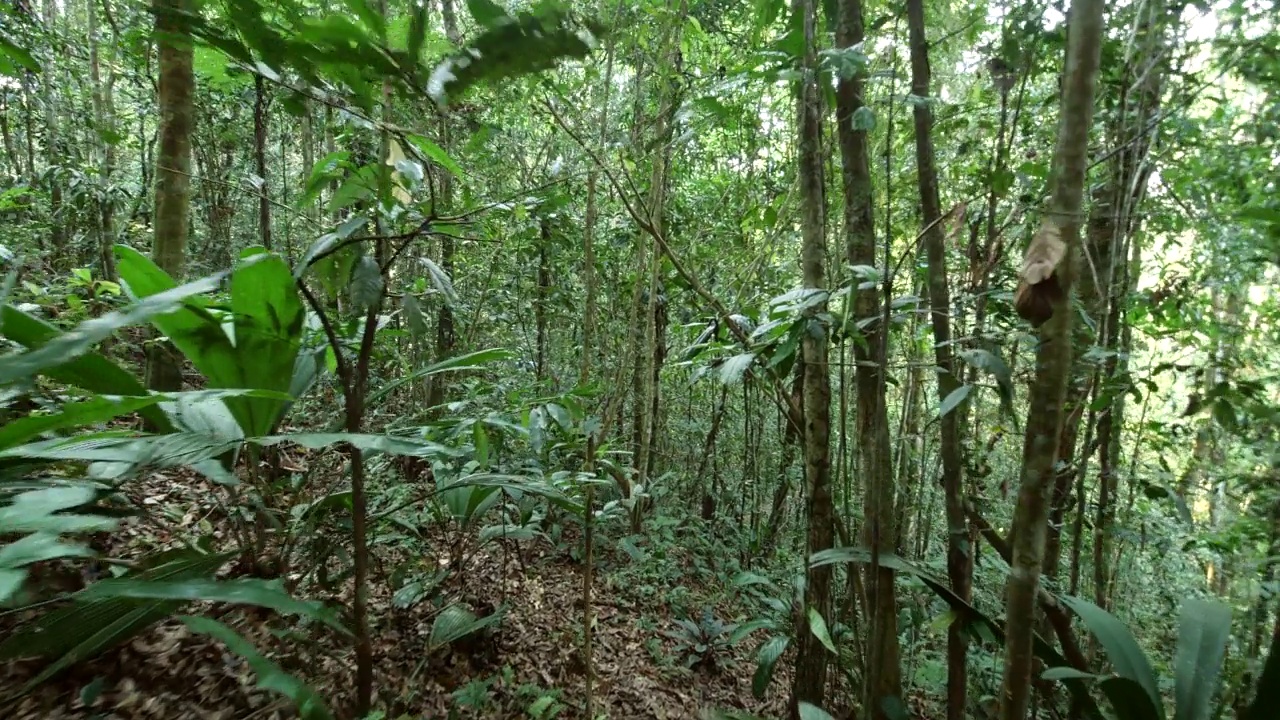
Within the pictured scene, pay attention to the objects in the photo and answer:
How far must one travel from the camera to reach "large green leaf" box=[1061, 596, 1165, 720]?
180cm

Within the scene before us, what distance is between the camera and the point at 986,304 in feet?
8.18

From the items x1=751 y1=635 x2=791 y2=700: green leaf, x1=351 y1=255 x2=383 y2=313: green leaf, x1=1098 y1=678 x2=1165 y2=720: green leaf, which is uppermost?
x1=351 y1=255 x2=383 y2=313: green leaf

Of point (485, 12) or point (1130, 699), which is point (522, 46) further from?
point (1130, 699)

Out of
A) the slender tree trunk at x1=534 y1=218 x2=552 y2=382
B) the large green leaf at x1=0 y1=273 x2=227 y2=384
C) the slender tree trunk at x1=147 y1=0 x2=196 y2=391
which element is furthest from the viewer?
the slender tree trunk at x1=534 y1=218 x2=552 y2=382

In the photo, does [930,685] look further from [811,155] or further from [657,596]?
[811,155]

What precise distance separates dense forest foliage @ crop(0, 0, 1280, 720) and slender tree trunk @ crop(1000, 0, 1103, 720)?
0.04ft

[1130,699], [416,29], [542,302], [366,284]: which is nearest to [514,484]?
[366,284]

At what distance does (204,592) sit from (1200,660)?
8.81ft

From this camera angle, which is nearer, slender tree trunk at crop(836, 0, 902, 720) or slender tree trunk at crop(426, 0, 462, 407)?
slender tree trunk at crop(836, 0, 902, 720)

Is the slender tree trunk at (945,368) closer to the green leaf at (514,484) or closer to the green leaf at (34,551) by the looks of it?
the green leaf at (514,484)

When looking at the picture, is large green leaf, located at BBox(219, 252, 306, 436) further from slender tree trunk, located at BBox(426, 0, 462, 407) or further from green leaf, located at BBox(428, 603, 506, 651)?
slender tree trunk, located at BBox(426, 0, 462, 407)

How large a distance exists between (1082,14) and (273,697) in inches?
116

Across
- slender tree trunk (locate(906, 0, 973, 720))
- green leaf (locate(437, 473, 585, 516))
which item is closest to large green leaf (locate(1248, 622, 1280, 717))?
slender tree trunk (locate(906, 0, 973, 720))

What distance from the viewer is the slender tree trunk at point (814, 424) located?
222 cm
